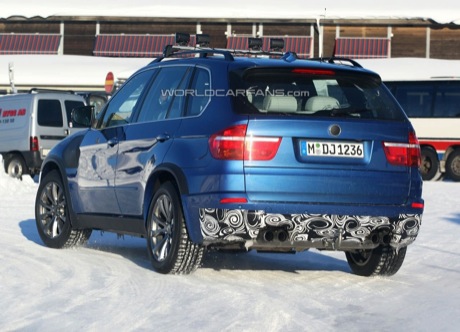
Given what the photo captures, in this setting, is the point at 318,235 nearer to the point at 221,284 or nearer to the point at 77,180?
the point at 221,284

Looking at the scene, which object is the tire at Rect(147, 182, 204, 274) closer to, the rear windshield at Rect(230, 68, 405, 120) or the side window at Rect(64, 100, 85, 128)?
the rear windshield at Rect(230, 68, 405, 120)

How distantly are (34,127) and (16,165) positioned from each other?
3.59 ft

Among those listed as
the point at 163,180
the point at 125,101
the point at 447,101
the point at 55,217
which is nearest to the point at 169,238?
the point at 163,180

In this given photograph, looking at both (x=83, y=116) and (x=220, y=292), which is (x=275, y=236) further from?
(x=83, y=116)

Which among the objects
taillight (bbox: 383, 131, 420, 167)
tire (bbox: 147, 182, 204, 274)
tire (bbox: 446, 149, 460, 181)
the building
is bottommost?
tire (bbox: 446, 149, 460, 181)

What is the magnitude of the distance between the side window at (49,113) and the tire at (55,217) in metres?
13.8

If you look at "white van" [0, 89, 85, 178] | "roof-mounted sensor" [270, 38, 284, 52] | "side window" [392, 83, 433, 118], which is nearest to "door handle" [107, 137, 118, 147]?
"roof-mounted sensor" [270, 38, 284, 52]

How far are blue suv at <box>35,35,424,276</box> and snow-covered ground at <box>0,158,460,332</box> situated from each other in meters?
0.31

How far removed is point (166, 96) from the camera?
31.0 ft

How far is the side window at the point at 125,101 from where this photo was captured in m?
10.0

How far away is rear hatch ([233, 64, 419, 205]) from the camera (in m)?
8.23

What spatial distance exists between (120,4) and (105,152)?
43.3m

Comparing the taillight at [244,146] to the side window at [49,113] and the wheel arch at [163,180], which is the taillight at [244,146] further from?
the side window at [49,113]

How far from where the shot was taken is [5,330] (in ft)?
20.9
